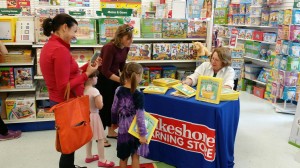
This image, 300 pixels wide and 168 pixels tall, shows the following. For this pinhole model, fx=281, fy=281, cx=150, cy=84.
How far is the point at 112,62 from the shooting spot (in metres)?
3.52

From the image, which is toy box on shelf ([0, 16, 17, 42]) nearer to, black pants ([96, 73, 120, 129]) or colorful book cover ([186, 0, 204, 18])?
black pants ([96, 73, 120, 129])

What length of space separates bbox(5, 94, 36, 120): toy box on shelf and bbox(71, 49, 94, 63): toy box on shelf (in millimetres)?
883

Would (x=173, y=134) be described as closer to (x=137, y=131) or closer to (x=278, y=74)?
(x=137, y=131)

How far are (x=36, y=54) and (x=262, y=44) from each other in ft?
16.4

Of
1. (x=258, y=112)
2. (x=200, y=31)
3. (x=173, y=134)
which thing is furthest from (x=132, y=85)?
(x=258, y=112)

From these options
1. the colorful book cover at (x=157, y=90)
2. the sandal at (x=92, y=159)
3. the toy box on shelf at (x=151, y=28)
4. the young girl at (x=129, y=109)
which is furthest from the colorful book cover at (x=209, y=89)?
the toy box on shelf at (x=151, y=28)

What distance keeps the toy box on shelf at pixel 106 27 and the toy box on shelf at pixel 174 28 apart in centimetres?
77

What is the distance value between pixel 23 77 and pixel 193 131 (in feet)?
8.80

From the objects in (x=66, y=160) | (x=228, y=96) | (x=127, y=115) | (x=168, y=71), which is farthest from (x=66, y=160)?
(x=168, y=71)

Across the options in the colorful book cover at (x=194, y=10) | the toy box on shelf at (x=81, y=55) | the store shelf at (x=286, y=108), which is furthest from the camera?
the colorful book cover at (x=194, y=10)

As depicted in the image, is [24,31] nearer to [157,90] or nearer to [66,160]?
[157,90]

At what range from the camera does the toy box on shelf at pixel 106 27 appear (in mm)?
4297

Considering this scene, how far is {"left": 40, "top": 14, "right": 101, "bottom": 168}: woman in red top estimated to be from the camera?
2160 mm

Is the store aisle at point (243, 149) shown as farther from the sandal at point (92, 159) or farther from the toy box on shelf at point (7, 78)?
the toy box on shelf at point (7, 78)
